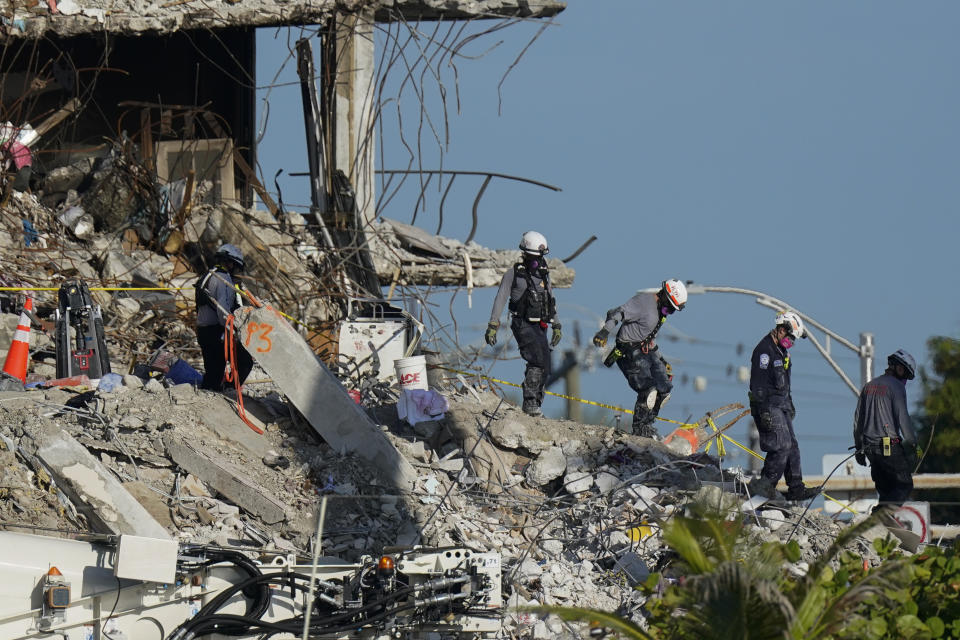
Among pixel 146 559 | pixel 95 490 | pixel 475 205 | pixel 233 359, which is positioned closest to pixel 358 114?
pixel 475 205

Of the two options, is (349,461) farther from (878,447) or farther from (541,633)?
(878,447)

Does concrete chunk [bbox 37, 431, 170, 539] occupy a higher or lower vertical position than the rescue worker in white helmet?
lower

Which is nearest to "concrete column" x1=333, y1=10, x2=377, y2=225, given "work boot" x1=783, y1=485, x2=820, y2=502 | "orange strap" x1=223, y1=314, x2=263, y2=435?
"orange strap" x1=223, y1=314, x2=263, y2=435

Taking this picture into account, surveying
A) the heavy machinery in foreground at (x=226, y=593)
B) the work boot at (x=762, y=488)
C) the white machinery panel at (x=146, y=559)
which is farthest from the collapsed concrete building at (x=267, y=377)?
the white machinery panel at (x=146, y=559)

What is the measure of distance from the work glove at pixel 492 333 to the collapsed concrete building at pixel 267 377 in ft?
2.13

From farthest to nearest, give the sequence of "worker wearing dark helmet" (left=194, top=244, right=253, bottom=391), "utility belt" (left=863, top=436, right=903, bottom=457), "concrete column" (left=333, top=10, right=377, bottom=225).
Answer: "concrete column" (left=333, top=10, right=377, bottom=225) < "worker wearing dark helmet" (left=194, top=244, right=253, bottom=391) < "utility belt" (left=863, top=436, right=903, bottom=457)

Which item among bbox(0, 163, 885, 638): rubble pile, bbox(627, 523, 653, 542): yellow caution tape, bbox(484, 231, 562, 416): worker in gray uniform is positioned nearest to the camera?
bbox(0, 163, 885, 638): rubble pile

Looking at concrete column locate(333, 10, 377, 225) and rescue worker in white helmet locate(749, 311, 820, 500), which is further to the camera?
concrete column locate(333, 10, 377, 225)

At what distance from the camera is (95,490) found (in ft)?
30.3

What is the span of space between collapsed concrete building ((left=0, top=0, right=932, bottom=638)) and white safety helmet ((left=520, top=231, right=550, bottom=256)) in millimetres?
1542

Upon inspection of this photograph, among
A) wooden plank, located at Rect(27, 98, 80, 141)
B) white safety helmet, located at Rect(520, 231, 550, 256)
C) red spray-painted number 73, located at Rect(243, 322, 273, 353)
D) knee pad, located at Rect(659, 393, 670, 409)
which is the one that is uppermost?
wooden plank, located at Rect(27, 98, 80, 141)

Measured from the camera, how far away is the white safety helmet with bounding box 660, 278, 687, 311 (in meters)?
12.5

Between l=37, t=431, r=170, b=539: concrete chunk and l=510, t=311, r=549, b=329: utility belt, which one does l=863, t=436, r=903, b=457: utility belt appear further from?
l=37, t=431, r=170, b=539: concrete chunk

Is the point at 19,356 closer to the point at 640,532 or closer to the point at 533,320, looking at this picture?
the point at 533,320
